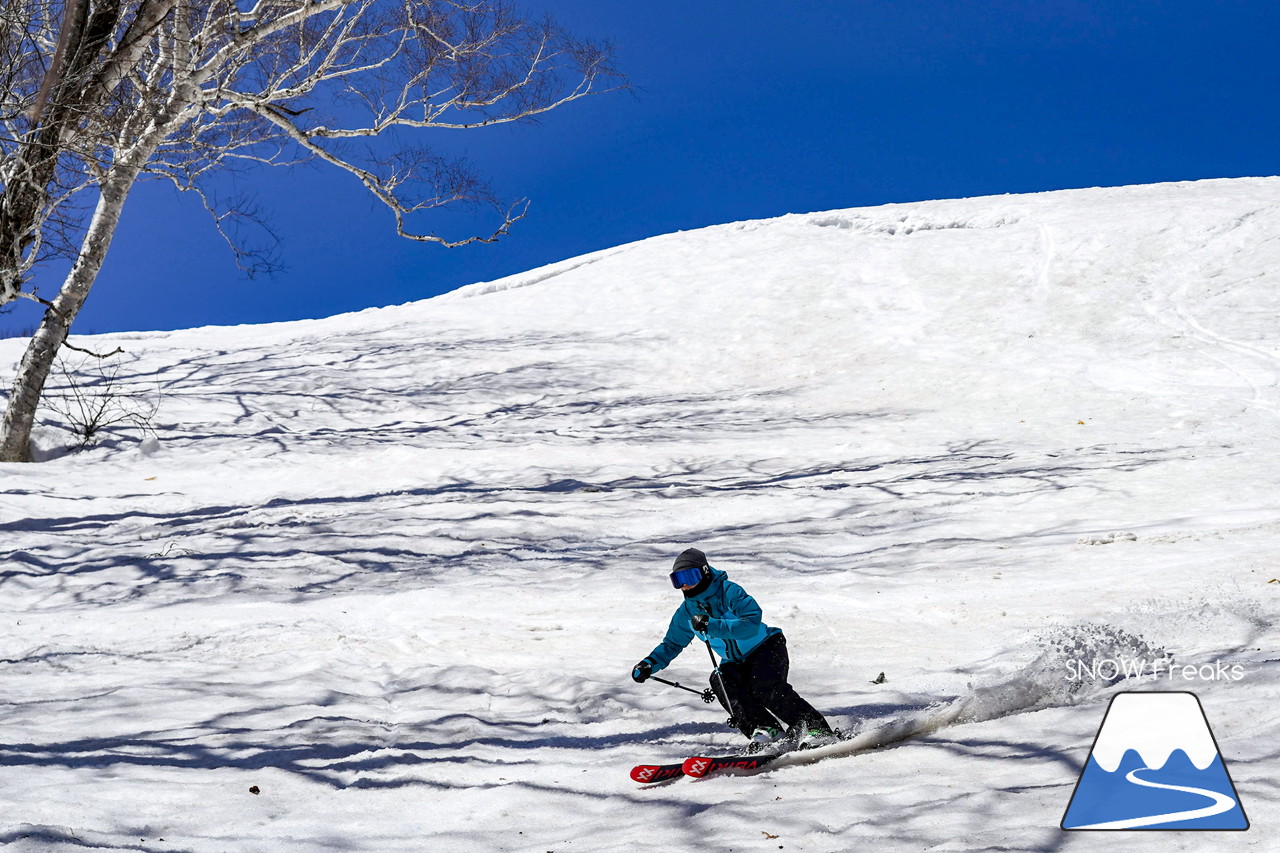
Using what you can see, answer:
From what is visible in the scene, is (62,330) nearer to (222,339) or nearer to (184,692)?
(184,692)

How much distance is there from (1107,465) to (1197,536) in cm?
246

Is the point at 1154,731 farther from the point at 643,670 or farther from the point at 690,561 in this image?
the point at 643,670

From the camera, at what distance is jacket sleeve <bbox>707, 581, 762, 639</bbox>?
4070 millimetres

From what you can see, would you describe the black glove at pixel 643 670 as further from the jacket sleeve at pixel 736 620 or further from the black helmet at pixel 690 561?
the black helmet at pixel 690 561

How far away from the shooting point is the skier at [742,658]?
156 inches

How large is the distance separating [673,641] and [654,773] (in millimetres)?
794

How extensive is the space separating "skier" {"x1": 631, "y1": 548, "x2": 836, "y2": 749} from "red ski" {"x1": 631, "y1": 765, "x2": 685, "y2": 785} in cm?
46

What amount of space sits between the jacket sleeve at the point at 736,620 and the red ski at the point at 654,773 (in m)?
0.68

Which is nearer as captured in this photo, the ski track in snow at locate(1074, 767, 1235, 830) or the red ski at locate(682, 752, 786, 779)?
the ski track in snow at locate(1074, 767, 1235, 830)

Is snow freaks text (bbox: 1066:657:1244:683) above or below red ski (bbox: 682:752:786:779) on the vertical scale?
above

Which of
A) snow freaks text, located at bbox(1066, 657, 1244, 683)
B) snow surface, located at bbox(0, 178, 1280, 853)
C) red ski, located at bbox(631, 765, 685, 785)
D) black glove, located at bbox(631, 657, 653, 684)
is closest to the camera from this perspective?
snow surface, located at bbox(0, 178, 1280, 853)

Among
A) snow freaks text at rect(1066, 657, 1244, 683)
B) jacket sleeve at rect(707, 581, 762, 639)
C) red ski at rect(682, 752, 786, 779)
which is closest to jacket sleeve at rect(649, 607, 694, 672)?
jacket sleeve at rect(707, 581, 762, 639)

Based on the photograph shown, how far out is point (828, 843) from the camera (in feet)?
9.25

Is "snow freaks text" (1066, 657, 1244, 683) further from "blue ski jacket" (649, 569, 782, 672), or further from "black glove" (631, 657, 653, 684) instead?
"black glove" (631, 657, 653, 684)
